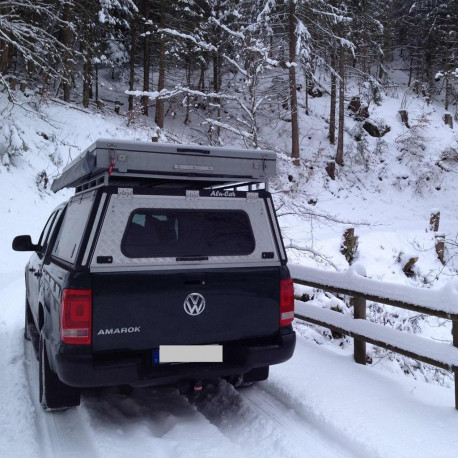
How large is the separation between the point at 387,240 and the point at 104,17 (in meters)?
17.6

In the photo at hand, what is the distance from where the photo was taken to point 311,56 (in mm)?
20953

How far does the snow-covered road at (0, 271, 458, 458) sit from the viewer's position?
11.1ft

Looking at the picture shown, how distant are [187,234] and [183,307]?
0.60m

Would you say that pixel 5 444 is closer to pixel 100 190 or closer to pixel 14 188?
pixel 100 190

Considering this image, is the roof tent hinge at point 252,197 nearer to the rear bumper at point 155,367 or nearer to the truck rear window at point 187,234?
the truck rear window at point 187,234

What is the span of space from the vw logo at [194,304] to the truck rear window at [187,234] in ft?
1.13

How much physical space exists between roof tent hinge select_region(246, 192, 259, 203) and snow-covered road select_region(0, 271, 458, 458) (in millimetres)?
1913

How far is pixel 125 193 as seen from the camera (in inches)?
137

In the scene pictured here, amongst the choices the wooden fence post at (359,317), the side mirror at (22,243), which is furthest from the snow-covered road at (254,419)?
the side mirror at (22,243)

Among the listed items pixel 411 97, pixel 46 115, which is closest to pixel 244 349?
pixel 46 115

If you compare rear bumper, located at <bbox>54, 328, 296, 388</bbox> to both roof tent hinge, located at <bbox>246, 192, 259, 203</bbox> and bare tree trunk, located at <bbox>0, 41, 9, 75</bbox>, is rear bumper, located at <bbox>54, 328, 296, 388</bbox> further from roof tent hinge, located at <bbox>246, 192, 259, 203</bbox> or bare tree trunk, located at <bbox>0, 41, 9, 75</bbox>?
bare tree trunk, located at <bbox>0, 41, 9, 75</bbox>

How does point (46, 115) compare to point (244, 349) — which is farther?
point (46, 115)

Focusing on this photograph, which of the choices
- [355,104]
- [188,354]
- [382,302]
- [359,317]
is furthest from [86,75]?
[188,354]

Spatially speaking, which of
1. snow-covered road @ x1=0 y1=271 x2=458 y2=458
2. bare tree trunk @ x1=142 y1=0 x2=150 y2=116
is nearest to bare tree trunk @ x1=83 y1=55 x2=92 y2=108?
bare tree trunk @ x1=142 y1=0 x2=150 y2=116
